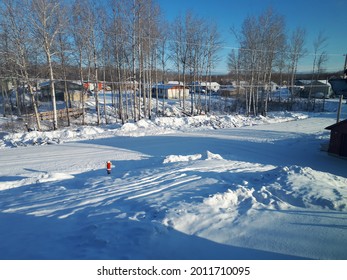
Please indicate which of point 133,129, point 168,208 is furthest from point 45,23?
Result: point 168,208

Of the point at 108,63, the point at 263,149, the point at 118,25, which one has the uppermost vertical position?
the point at 118,25

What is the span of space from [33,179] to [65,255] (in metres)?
5.09

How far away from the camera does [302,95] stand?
47.4 meters

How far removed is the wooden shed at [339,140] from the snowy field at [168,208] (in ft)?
2.27

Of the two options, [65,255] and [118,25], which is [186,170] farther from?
[118,25]

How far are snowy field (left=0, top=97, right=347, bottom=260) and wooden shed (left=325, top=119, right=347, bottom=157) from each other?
692 millimetres

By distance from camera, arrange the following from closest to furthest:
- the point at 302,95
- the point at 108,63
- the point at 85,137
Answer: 1. the point at 85,137
2. the point at 108,63
3. the point at 302,95

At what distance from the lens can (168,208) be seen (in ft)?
16.9

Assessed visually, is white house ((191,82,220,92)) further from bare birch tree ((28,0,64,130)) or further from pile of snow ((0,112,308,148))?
bare birch tree ((28,0,64,130))

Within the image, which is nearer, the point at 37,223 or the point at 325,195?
the point at 37,223

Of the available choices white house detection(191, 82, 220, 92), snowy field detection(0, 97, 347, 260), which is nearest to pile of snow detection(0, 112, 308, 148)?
A: snowy field detection(0, 97, 347, 260)

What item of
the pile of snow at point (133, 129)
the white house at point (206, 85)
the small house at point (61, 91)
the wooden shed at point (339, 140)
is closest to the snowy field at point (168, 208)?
the wooden shed at point (339, 140)

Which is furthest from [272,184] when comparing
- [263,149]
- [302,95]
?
[302,95]

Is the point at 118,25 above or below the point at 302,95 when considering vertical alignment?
above
